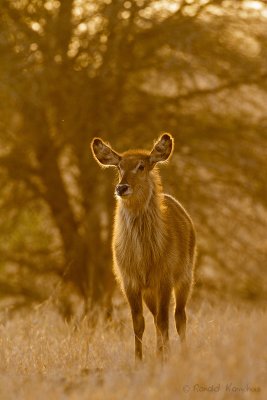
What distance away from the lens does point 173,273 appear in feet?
30.7

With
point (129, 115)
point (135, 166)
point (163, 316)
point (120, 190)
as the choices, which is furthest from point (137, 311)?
point (129, 115)

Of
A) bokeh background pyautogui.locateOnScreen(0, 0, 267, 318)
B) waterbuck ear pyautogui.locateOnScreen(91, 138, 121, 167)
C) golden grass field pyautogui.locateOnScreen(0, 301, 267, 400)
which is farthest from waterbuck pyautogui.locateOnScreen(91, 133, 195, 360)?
bokeh background pyautogui.locateOnScreen(0, 0, 267, 318)

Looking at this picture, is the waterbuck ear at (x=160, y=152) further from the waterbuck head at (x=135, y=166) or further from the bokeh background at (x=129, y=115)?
the bokeh background at (x=129, y=115)

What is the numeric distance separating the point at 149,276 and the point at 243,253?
23.5 ft

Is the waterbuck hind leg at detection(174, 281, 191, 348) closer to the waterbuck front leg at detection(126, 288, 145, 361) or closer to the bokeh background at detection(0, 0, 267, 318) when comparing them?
the waterbuck front leg at detection(126, 288, 145, 361)

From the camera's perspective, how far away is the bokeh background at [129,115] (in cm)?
1536

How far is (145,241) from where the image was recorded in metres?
9.28

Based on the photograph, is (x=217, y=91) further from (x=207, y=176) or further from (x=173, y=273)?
(x=173, y=273)

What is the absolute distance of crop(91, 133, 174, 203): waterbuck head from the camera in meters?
9.11

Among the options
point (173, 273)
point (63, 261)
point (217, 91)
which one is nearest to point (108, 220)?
point (63, 261)

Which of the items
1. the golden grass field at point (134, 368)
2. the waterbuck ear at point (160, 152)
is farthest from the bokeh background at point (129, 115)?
the golden grass field at point (134, 368)

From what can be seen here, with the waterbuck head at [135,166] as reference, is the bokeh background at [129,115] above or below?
below

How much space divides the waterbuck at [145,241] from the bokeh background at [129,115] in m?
5.71

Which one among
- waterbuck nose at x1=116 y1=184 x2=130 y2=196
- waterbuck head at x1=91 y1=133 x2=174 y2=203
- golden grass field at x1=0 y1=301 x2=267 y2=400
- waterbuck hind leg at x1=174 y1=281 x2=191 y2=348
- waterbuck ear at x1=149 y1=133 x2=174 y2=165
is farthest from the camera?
waterbuck hind leg at x1=174 y1=281 x2=191 y2=348
